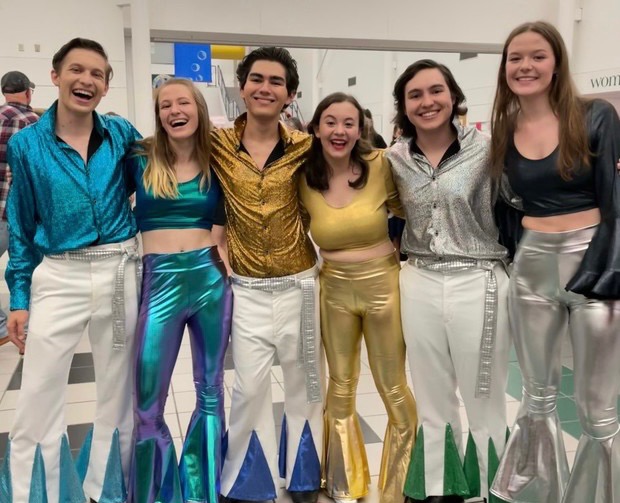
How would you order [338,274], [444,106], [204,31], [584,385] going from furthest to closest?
[204,31]
[338,274]
[444,106]
[584,385]

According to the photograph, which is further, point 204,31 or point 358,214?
point 204,31

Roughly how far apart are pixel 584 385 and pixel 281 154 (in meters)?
1.37

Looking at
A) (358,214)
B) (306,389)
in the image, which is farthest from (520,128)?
(306,389)

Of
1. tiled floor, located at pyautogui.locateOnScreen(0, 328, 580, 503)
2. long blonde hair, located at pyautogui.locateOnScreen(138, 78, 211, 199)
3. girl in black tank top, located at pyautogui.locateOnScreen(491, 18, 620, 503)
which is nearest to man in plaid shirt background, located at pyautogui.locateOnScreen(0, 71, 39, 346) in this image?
tiled floor, located at pyautogui.locateOnScreen(0, 328, 580, 503)

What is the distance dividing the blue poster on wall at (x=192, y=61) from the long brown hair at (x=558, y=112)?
258 inches

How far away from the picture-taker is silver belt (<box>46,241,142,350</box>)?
2.21 metres

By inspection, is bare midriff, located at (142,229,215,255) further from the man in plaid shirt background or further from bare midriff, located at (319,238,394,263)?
the man in plaid shirt background

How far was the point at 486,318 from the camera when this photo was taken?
2.22 m

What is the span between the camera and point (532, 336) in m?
2.16

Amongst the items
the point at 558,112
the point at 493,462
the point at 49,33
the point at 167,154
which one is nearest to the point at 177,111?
the point at 167,154

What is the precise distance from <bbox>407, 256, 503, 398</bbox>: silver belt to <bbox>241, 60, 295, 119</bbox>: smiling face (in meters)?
0.88

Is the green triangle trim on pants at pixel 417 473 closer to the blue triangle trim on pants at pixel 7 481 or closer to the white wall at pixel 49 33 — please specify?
the blue triangle trim on pants at pixel 7 481

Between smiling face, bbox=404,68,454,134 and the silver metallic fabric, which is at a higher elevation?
smiling face, bbox=404,68,454,134

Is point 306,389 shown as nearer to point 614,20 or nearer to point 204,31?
point 204,31
